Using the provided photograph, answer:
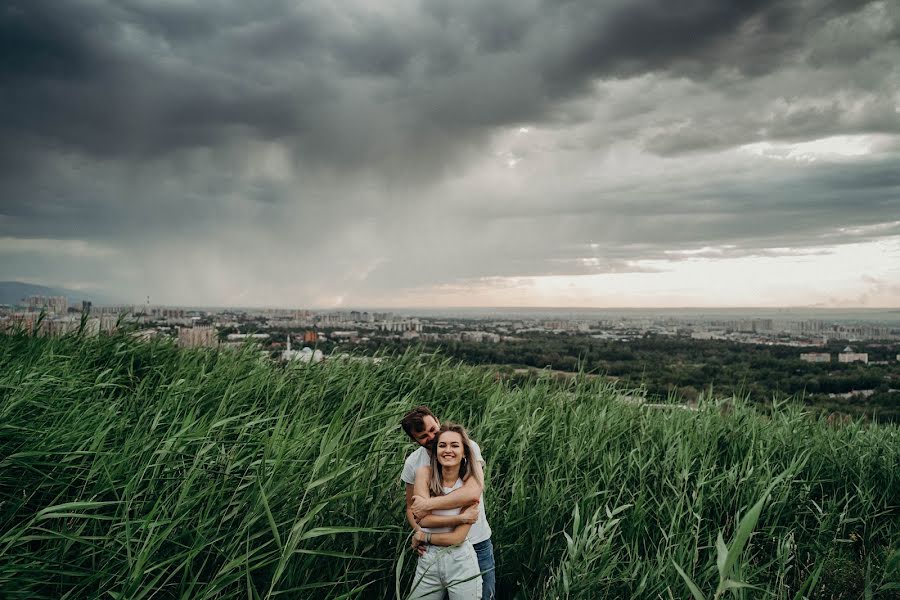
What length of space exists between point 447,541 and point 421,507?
0.77ft

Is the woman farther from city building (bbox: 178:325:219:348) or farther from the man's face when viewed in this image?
Answer: city building (bbox: 178:325:219:348)

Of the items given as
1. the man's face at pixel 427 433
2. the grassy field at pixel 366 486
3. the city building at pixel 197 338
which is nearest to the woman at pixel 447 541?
the man's face at pixel 427 433

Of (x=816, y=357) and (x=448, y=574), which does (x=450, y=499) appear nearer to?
(x=448, y=574)

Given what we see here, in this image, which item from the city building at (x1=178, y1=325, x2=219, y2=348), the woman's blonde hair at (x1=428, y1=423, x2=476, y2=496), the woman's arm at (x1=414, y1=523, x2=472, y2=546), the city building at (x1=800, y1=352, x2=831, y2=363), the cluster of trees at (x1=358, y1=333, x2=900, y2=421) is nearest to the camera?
the woman's arm at (x1=414, y1=523, x2=472, y2=546)

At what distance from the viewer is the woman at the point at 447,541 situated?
2.88m

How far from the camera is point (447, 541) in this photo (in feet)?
9.44

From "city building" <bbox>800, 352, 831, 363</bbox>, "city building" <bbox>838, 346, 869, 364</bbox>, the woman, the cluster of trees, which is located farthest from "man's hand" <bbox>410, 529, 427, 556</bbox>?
"city building" <bbox>838, 346, 869, 364</bbox>

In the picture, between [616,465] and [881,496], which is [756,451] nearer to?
[881,496]

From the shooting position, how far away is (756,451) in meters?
6.05

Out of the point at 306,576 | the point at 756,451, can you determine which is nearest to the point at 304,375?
the point at 306,576

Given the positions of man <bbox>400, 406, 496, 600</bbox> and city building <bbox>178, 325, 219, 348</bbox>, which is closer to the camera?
man <bbox>400, 406, 496, 600</bbox>

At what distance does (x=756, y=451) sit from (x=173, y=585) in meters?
5.99

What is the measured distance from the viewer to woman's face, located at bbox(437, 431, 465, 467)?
2.94 m

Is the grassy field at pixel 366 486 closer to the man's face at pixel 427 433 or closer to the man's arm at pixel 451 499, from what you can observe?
the man's arm at pixel 451 499
